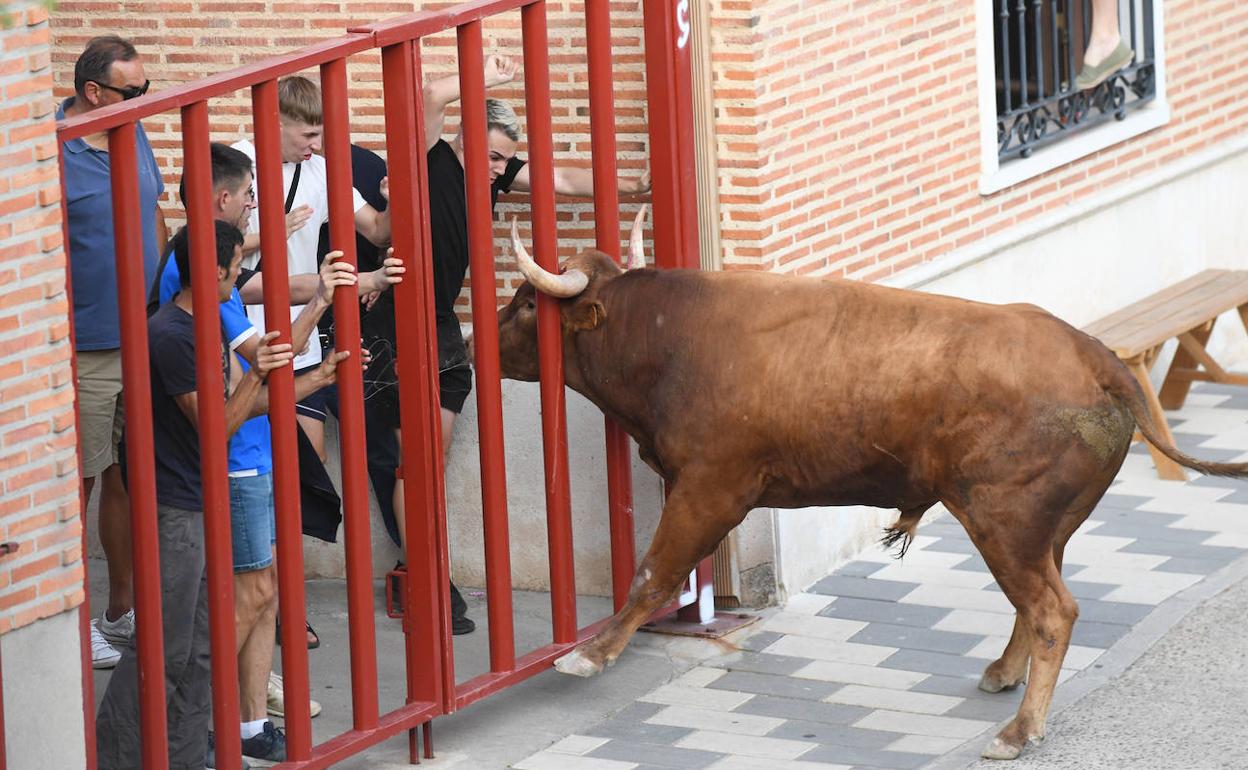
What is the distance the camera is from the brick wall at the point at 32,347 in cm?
573

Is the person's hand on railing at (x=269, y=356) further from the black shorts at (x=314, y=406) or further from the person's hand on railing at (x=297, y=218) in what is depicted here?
the black shorts at (x=314, y=406)

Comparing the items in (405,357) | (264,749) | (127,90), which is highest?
(127,90)

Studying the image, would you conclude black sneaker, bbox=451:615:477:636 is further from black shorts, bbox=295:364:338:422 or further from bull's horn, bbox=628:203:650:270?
bull's horn, bbox=628:203:650:270

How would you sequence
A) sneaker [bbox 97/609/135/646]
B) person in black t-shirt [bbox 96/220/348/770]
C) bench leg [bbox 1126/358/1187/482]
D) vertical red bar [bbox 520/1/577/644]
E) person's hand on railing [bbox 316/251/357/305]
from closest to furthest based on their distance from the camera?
1. person in black t-shirt [bbox 96/220/348/770]
2. person's hand on railing [bbox 316/251/357/305]
3. vertical red bar [bbox 520/1/577/644]
4. sneaker [bbox 97/609/135/646]
5. bench leg [bbox 1126/358/1187/482]

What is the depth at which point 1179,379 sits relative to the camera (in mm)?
11297

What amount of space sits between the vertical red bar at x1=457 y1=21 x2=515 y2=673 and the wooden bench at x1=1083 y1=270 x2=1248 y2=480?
155 inches

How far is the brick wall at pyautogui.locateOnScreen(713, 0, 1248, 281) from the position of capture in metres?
8.46

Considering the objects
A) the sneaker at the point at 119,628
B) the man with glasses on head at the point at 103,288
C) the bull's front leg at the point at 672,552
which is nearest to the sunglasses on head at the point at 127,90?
the man with glasses on head at the point at 103,288

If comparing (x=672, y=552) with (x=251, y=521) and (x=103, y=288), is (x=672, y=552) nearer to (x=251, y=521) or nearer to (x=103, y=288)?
(x=251, y=521)

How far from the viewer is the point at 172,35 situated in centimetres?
911

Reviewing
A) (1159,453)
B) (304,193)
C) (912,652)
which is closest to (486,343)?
(304,193)

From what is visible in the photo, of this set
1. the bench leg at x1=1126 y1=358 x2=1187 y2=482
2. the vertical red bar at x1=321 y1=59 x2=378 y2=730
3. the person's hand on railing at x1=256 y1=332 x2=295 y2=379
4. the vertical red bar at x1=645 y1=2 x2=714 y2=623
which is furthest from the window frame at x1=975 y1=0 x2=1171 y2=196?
the person's hand on railing at x1=256 y1=332 x2=295 y2=379

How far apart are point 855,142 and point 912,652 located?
2.35 meters

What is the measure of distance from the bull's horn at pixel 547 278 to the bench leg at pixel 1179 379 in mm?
4851
